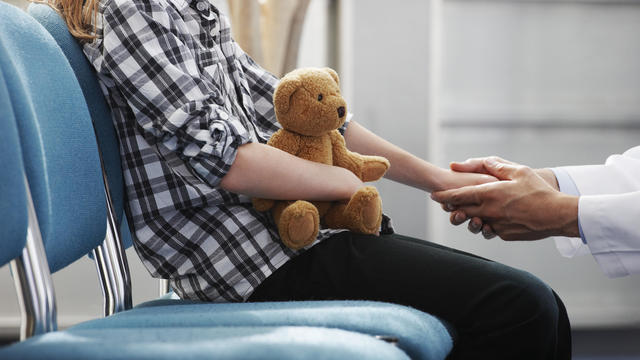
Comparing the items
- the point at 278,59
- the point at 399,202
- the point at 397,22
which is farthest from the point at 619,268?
the point at 397,22

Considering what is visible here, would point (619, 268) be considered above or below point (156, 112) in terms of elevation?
below

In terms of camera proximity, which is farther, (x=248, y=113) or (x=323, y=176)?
(x=248, y=113)

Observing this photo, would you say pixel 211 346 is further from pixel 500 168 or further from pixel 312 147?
pixel 500 168

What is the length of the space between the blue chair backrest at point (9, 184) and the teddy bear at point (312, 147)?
36cm

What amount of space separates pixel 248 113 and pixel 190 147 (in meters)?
0.24

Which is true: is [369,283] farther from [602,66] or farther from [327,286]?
[602,66]

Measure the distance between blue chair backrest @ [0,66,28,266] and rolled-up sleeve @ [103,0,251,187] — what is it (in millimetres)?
246

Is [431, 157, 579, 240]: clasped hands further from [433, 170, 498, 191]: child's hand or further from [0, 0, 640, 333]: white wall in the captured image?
[0, 0, 640, 333]: white wall

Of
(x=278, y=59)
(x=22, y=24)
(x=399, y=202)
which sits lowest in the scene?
(x=399, y=202)

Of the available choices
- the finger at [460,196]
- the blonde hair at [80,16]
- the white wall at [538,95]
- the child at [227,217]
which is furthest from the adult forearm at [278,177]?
the white wall at [538,95]

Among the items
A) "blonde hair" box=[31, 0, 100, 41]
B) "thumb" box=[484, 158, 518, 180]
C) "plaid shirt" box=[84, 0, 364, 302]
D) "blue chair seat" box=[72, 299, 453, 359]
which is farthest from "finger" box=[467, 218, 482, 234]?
"blonde hair" box=[31, 0, 100, 41]

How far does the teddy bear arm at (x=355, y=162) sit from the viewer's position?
1.01 meters

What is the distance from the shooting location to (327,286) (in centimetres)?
88

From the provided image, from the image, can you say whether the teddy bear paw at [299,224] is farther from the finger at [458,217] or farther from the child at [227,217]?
the finger at [458,217]
